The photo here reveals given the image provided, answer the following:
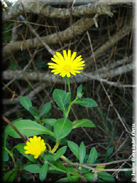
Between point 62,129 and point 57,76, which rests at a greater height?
point 57,76

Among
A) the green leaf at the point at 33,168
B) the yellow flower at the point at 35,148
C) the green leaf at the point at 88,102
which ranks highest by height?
the green leaf at the point at 88,102

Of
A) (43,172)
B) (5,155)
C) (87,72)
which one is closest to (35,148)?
(43,172)

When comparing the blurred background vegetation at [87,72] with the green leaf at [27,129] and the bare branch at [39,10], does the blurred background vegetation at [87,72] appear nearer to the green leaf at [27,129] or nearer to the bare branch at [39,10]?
the bare branch at [39,10]

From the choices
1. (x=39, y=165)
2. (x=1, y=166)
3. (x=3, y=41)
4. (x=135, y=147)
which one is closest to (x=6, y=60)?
(x=3, y=41)

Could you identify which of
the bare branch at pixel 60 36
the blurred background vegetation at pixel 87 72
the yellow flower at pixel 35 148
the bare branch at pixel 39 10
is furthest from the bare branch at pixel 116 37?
the yellow flower at pixel 35 148

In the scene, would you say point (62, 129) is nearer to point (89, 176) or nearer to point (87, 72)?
point (89, 176)

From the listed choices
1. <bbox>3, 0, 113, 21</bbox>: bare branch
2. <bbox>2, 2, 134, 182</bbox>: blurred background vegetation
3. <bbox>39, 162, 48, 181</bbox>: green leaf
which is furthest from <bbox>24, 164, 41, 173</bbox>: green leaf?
<bbox>3, 0, 113, 21</bbox>: bare branch

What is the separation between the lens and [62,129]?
680 mm

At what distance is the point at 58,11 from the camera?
3.77ft

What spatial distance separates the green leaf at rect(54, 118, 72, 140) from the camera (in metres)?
0.66

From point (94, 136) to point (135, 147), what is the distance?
12.1 inches

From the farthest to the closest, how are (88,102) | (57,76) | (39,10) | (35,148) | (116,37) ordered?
(57,76) → (116,37) → (39,10) → (88,102) → (35,148)

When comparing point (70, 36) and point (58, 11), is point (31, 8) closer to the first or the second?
point (58, 11)

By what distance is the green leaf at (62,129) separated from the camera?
658mm
